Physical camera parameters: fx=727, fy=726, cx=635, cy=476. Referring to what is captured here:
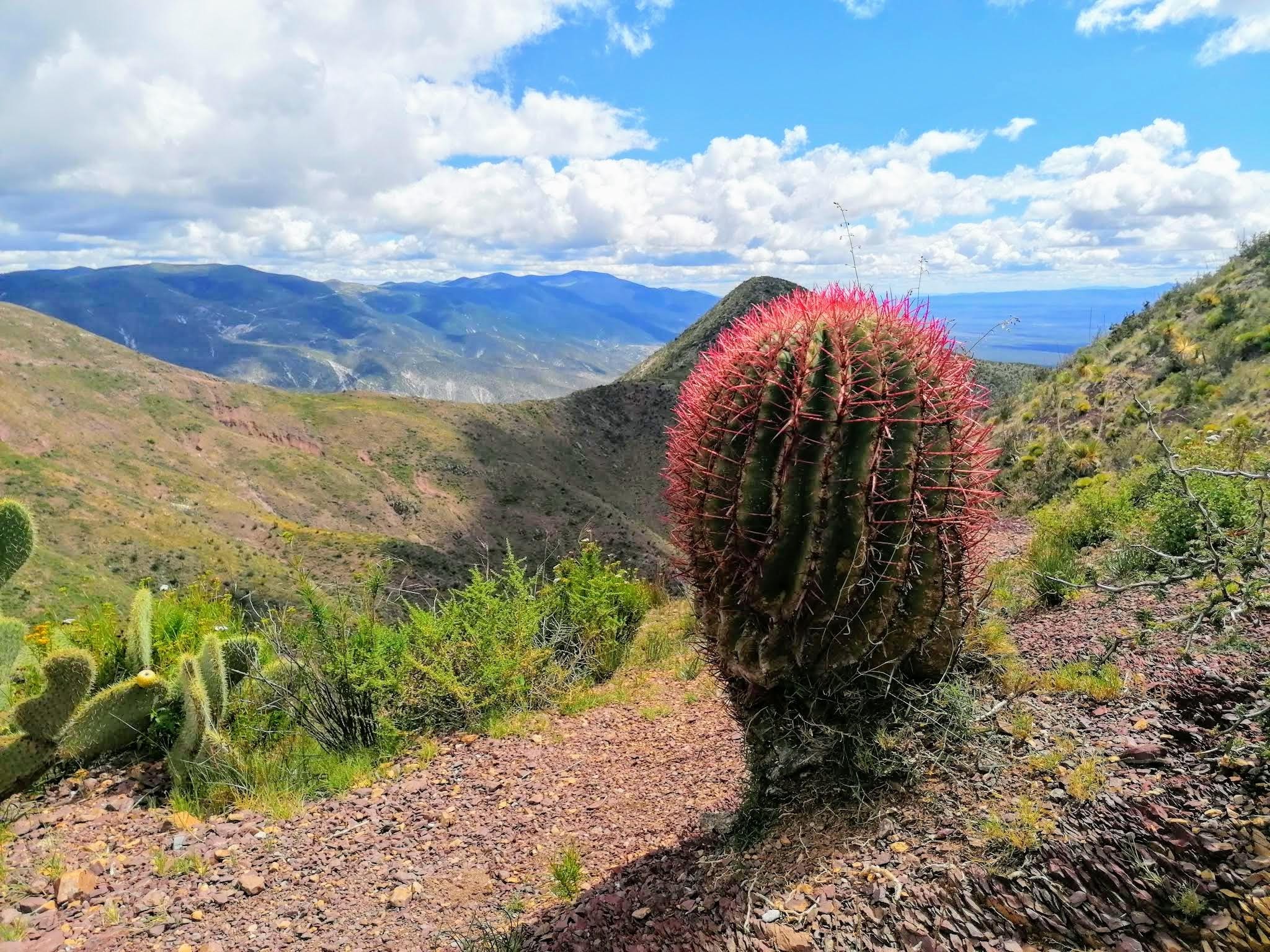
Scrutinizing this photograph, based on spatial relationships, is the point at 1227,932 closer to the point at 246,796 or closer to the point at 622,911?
the point at 622,911

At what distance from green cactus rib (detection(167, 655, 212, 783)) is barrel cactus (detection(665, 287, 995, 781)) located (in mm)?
3922

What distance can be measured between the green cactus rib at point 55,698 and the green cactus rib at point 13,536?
1362 mm

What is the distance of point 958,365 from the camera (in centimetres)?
285

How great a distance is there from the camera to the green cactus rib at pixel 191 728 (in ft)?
16.2

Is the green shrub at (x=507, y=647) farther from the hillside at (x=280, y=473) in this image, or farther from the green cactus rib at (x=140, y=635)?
the hillside at (x=280, y=473)

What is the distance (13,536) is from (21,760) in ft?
6.33

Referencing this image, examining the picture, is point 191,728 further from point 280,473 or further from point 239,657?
point 280,473

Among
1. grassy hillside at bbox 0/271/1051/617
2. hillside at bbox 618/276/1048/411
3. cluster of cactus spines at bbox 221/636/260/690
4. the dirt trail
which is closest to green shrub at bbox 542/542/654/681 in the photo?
the dirt trail

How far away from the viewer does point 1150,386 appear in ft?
43.4

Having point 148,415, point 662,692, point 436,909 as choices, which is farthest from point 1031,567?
point 148,415

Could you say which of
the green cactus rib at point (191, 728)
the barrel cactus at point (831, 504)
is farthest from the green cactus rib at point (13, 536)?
the barrel cactus at point (831, 504)

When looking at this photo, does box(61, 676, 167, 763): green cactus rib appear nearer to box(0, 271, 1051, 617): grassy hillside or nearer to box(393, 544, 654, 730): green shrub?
A: box(393, 544, 654, 730): green shrub

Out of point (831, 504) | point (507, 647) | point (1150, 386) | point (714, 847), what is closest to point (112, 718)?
point (507, 647)

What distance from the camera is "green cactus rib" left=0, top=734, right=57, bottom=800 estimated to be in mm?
4758
